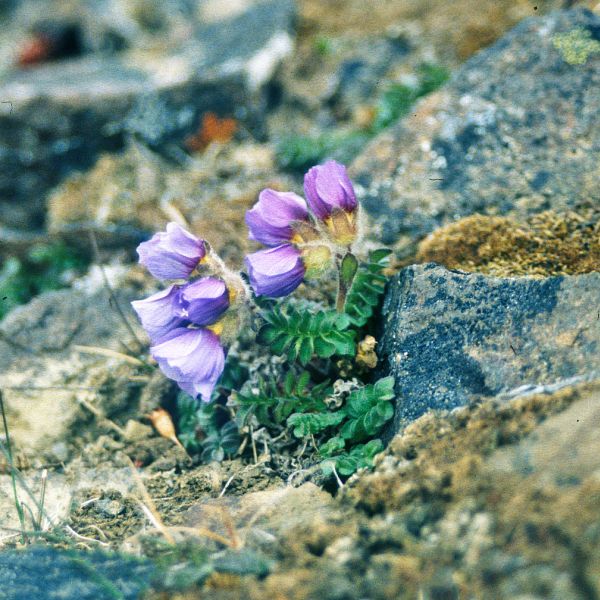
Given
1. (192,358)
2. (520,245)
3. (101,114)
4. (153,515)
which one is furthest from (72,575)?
(101,114)

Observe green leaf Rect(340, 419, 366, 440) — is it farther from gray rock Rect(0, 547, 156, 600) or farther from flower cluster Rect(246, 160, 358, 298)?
gray rock Rect(0, 547, 156, 600)

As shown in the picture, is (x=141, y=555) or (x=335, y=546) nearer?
(x=335, y=546)

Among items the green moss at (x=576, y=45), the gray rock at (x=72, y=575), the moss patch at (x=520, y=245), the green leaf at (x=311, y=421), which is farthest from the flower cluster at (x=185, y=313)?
the green moss at (x=576, y=45)

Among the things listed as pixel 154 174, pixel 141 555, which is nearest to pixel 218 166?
pixel 154 174

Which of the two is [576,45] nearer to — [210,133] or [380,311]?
[380,311]

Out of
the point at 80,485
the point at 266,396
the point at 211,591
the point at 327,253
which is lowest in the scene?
the point at 80,485

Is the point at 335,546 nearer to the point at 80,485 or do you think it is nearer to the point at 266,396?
the point at 266,396

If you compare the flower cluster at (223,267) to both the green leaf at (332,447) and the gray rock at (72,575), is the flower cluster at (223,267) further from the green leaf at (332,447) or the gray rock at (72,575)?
the gray rock at (72,575)
